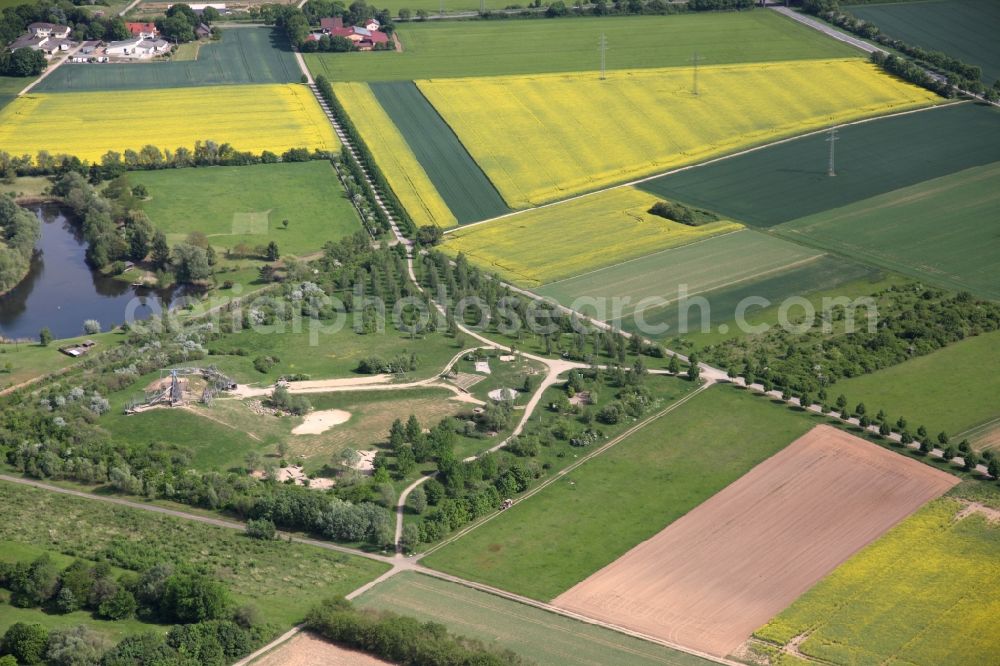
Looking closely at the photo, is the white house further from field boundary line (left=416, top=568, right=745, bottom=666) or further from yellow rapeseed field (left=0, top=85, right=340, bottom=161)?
field boundary line (left=416, top=568, right=745, bottom=666)

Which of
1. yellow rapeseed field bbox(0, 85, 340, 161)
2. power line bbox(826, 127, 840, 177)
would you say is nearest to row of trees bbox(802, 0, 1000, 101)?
power line bbox(826, 127, 840, 177)

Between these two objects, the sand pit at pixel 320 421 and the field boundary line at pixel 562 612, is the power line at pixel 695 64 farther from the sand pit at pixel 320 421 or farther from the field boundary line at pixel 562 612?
the field boundary line at pixel 562 612

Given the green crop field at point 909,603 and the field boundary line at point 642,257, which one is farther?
the field boundary line at point 642,257

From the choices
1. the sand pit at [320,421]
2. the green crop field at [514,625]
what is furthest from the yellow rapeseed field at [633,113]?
the green crop field at [514,625]

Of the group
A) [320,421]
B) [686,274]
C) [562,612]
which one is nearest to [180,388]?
[320,421]

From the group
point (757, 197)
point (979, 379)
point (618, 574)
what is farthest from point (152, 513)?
point (757, 197)

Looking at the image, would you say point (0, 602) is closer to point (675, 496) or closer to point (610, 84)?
point (675, 496)
